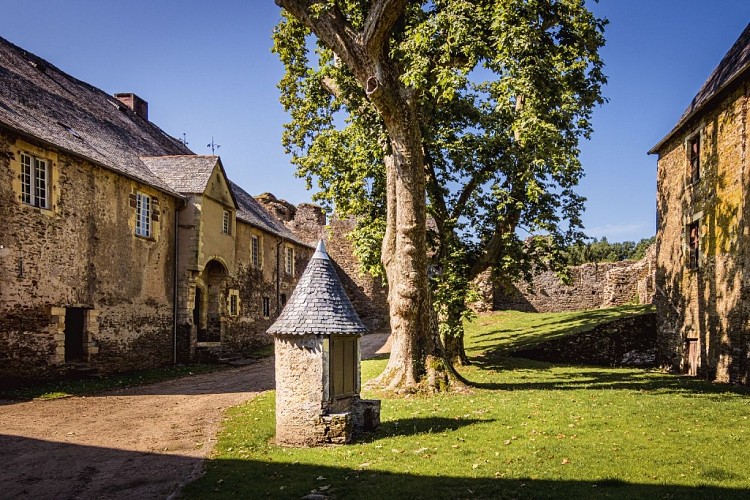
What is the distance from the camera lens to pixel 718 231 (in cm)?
1680

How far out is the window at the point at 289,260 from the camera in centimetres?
3531

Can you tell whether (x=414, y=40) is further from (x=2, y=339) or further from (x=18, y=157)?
(x=2, y=339)

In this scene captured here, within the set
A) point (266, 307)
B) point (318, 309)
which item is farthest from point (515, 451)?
point (266, 307)

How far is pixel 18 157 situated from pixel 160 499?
39.4 feet

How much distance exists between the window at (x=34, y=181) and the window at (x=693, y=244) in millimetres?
19847

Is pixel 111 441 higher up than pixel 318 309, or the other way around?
pixel 318 309

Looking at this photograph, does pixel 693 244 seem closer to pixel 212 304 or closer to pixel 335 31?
pixel 335 31

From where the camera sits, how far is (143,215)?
66.4 feet

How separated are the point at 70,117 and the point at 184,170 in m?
4.52

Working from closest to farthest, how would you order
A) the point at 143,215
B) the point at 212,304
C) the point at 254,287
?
the point at 143,215 → the point at 212,304 → the point at 254,287

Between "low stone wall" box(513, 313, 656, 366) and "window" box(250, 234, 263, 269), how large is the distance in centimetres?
1419

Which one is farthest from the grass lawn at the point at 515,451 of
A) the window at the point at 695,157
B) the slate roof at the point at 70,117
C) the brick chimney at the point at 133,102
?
the brick chimney at the point at 133,102

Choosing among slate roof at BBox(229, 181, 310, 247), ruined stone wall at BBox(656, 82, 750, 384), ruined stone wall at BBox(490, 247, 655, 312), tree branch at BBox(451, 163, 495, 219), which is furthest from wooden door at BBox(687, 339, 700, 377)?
slate roof at BBox(229, 181, 310, 247)

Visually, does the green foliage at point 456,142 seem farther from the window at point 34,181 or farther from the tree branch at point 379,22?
the window at point 34,181
